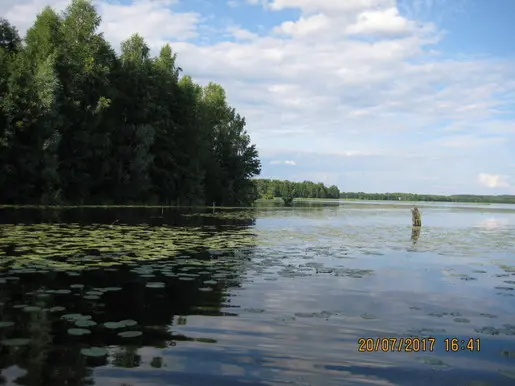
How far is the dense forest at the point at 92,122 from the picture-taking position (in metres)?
42.6

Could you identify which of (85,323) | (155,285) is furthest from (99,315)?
(155,285)

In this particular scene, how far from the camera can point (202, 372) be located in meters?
5.27

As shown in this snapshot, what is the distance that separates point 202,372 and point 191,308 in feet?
9.93

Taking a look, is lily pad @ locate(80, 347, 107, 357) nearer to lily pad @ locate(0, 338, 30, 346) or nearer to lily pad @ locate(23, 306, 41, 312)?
lily pad @ locate(0, 338, 30, 346)

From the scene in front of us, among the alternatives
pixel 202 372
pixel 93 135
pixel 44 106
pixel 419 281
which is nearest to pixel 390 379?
pixel 202 372

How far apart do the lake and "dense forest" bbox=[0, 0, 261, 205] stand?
3202cm

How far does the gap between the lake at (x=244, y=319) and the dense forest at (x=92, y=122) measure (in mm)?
32022

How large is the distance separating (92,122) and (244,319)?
47.6m

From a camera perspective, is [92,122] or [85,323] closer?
[85,323]

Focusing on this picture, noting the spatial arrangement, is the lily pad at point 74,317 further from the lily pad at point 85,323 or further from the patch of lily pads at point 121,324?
the patch of lily pads at point 121,324

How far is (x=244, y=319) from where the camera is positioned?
7.71 m

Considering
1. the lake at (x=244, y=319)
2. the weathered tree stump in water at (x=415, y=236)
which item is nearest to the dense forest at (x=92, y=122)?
the lake at (x=244, y=319)

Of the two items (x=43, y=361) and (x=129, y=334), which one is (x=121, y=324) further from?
(x=43, y=361)
